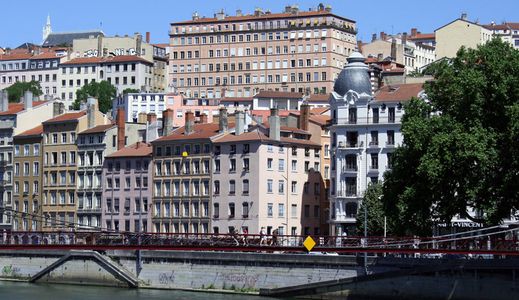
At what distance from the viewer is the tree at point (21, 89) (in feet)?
556

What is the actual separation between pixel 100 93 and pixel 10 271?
84.7 meters

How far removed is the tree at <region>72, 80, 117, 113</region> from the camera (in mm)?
162000

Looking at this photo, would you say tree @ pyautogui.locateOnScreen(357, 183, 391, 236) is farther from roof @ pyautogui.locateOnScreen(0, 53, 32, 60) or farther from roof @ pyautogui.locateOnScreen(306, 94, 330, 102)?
roof @ pyautogui.locateOnScreen(0, 53, 32, 60)

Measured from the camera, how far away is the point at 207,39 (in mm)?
175125

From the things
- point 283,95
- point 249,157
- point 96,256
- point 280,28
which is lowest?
point 96,256

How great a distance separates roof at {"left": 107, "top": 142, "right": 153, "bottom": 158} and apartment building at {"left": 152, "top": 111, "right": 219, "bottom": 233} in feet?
3.74

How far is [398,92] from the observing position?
90.4 metres

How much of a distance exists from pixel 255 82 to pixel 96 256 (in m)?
97.1

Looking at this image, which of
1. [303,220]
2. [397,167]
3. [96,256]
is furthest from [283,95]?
[397,167]

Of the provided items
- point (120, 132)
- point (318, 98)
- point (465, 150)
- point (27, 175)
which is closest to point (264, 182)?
point (120, 132)

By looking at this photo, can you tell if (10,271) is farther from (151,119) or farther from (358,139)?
(151,119)

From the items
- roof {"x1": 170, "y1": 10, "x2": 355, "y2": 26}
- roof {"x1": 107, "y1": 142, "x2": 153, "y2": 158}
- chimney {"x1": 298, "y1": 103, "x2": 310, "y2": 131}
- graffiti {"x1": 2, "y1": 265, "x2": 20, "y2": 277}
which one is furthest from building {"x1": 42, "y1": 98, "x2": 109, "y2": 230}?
roof {"x1": 170, "y1": 10, "x2": 355, "y2": 26}

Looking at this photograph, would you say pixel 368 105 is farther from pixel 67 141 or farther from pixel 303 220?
pixel 67 141

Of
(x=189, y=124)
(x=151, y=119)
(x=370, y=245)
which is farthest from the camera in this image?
(x=151, y=119)
